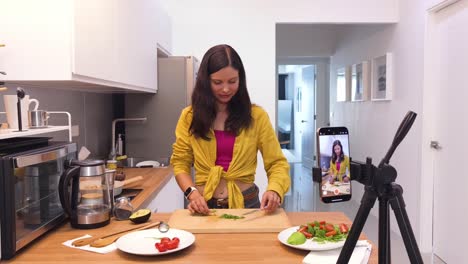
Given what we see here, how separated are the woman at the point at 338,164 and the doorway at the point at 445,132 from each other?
2413 millimetres

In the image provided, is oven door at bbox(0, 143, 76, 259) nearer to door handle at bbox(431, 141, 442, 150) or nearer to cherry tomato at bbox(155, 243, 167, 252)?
cherry tomato at bbox(155, 243, 167, 252)

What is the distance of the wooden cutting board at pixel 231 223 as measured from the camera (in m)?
1.33

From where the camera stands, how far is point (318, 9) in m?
3.83

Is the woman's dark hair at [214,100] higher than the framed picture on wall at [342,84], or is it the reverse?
the framed picture on wall at [342,84]

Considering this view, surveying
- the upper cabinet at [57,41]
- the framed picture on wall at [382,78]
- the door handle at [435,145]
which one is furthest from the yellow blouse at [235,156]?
the framed picture on wall at [382,78]

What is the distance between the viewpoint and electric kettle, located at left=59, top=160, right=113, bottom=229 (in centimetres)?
137

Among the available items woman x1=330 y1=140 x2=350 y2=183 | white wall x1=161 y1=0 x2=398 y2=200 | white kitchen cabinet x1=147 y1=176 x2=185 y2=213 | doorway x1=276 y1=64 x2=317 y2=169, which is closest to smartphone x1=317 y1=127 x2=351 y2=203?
woman x1=330 y1=140 x2=350 y2=183

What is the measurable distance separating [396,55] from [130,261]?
11.5 feet

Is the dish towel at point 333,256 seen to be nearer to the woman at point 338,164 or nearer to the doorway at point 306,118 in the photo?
the woman at point 338,164

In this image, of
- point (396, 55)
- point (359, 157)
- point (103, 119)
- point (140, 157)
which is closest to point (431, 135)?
point (396, 55)

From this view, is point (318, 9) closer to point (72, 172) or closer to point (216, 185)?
point (216, 185)

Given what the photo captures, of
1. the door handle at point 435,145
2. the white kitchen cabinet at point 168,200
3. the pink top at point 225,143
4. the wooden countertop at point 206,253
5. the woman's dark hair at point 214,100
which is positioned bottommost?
the white kitchen cabinet at point 168,200

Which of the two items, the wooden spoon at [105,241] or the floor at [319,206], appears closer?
the wooden spoon at [105,241]

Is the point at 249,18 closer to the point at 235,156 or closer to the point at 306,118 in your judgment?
the point at 235,156
